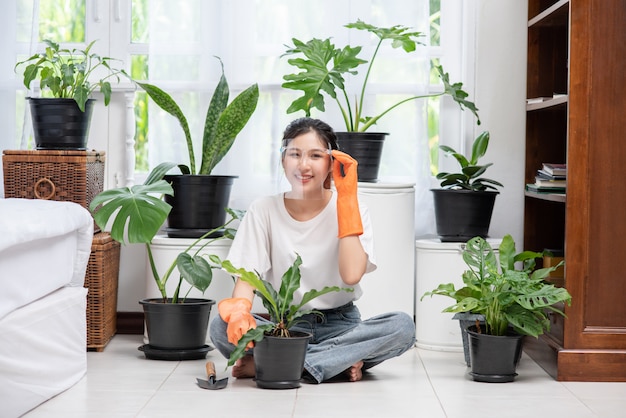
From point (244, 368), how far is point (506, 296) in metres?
0.84

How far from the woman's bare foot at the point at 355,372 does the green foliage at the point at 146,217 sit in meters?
0.56

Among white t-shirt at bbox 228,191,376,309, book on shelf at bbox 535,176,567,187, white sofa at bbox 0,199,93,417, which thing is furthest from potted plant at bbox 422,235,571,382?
white sofa at bbox 0,199,93,417

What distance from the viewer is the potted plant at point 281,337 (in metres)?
2.51

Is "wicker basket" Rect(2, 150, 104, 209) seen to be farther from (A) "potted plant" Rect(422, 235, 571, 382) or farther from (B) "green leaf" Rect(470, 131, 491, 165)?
(B) "green leaf" Rect(470, 131, 491, 165)

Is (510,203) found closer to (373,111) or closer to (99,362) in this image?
(373,111)

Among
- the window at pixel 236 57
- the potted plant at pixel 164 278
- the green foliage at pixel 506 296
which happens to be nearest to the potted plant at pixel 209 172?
the potted plant at pixel 164 278

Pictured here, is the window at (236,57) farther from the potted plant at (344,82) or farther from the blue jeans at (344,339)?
the blue jeans at (344,339)

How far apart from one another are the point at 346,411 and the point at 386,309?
1.01 m

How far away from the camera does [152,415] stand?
7.38ft

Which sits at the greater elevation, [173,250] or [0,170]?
[0,170]

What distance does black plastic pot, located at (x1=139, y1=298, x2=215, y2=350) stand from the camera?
301cm

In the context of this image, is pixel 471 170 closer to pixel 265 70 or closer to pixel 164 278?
pixel 265 70

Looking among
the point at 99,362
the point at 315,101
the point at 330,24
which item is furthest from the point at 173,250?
the point at 330,24

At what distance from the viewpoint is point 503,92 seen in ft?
11.7
